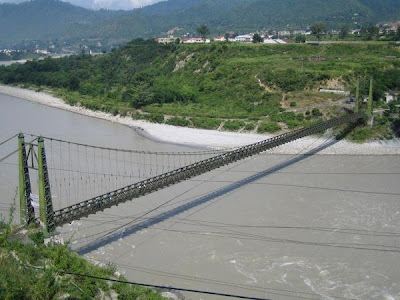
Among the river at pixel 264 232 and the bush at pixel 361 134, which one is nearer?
the river at pixel 264 232

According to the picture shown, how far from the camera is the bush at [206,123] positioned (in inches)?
1114

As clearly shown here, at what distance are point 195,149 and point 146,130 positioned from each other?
5.48 meters

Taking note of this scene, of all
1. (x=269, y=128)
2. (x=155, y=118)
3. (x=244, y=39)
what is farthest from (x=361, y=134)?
(x=244, y=39)

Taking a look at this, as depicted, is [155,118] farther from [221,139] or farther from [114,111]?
[221,139]

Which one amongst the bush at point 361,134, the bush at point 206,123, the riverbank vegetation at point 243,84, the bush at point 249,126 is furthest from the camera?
the riverbank vegetation at point 243,84

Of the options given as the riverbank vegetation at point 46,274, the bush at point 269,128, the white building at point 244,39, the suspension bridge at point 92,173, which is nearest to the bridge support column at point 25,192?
the suspension bridge at point 92,173

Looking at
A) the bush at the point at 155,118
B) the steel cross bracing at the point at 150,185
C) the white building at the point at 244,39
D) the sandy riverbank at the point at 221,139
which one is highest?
the white building at the point at 244,39

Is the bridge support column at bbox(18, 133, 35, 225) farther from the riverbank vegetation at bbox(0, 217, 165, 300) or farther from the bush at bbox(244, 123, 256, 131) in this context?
the bush at bbox(244, 123, 256, 131)

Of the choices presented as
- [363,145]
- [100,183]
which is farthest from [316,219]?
[363,145]

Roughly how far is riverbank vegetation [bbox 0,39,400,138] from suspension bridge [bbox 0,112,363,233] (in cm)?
469

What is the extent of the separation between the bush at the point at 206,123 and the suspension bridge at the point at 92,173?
199 inches

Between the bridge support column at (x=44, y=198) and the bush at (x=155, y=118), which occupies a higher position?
the bridge support column at (x=44, y=198)

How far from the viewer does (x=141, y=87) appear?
116 feet

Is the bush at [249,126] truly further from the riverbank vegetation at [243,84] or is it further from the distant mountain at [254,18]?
the distant mountain at [254,18]
